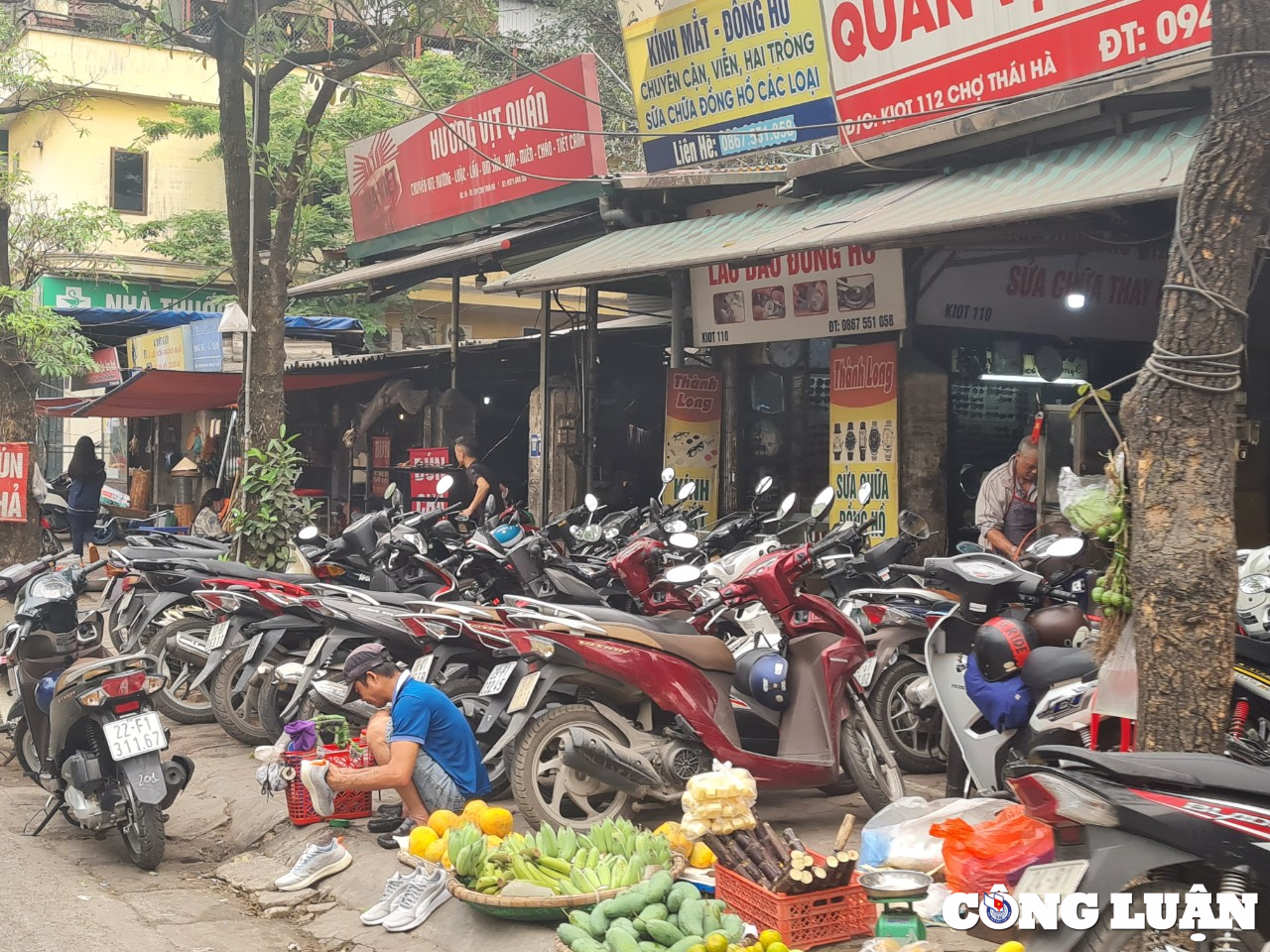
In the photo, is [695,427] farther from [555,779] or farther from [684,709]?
[555,779]

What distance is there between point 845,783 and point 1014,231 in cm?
412

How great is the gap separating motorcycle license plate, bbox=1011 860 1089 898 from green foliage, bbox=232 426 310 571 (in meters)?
8.40

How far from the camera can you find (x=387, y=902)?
5.27 metres

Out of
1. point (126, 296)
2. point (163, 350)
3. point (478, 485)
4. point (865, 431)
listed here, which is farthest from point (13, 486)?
point (126, 296)

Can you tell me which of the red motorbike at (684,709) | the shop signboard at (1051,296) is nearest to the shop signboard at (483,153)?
the shop signboard at (1051,296)

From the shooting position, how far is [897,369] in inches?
419

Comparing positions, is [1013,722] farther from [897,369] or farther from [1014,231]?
[897,369]

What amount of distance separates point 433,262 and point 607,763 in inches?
362

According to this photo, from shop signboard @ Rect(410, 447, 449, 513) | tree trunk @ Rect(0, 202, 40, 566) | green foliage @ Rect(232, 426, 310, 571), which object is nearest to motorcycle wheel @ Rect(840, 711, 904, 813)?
green foliage @ Rect(232, 426, 310, 571)

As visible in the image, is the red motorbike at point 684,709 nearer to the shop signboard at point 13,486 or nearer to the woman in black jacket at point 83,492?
the shop signboard at point 13,486

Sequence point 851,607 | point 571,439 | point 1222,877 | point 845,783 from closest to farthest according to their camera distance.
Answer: point 1222,877, point 845,783, point 851,607, point 571,439

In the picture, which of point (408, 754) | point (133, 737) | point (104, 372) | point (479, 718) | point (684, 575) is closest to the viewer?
point (408, 754)

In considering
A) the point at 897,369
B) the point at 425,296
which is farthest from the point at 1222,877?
the point at 425,296

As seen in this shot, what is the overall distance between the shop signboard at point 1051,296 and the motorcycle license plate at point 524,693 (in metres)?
5.92
